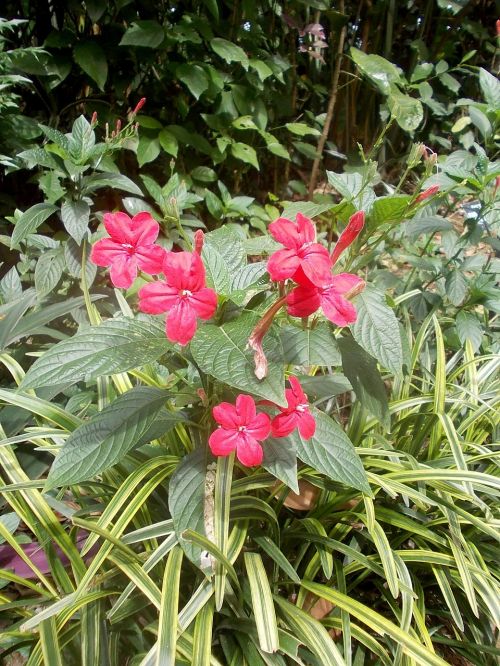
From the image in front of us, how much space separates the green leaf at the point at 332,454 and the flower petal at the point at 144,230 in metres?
0.35

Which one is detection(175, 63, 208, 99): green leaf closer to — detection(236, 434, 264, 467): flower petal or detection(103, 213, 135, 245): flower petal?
detection(103, 213, 135, 245): flower petal

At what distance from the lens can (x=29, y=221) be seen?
3.89 ft

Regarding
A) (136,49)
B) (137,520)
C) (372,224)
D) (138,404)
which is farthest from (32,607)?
(136,49)

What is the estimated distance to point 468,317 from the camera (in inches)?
53.4

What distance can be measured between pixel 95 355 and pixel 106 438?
132mm

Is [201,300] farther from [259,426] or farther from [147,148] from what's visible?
[147,148]

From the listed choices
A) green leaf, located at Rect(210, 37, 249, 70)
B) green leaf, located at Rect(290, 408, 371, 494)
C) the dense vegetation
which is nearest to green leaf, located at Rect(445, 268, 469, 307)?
the dense vegetation

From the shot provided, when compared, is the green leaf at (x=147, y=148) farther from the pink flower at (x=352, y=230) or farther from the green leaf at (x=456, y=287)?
the pink flower at (x=352, y=230)

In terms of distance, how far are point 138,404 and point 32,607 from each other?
1.58 ft

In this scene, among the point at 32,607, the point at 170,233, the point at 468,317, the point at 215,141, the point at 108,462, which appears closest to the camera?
the point at 108,462

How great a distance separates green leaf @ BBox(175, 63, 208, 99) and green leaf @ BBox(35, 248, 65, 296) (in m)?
0.75

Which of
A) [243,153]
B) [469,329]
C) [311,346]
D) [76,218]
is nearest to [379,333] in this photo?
[311,346]

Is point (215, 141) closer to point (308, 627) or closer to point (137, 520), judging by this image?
point (137, 520)

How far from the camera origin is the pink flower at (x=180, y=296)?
0.63 m
